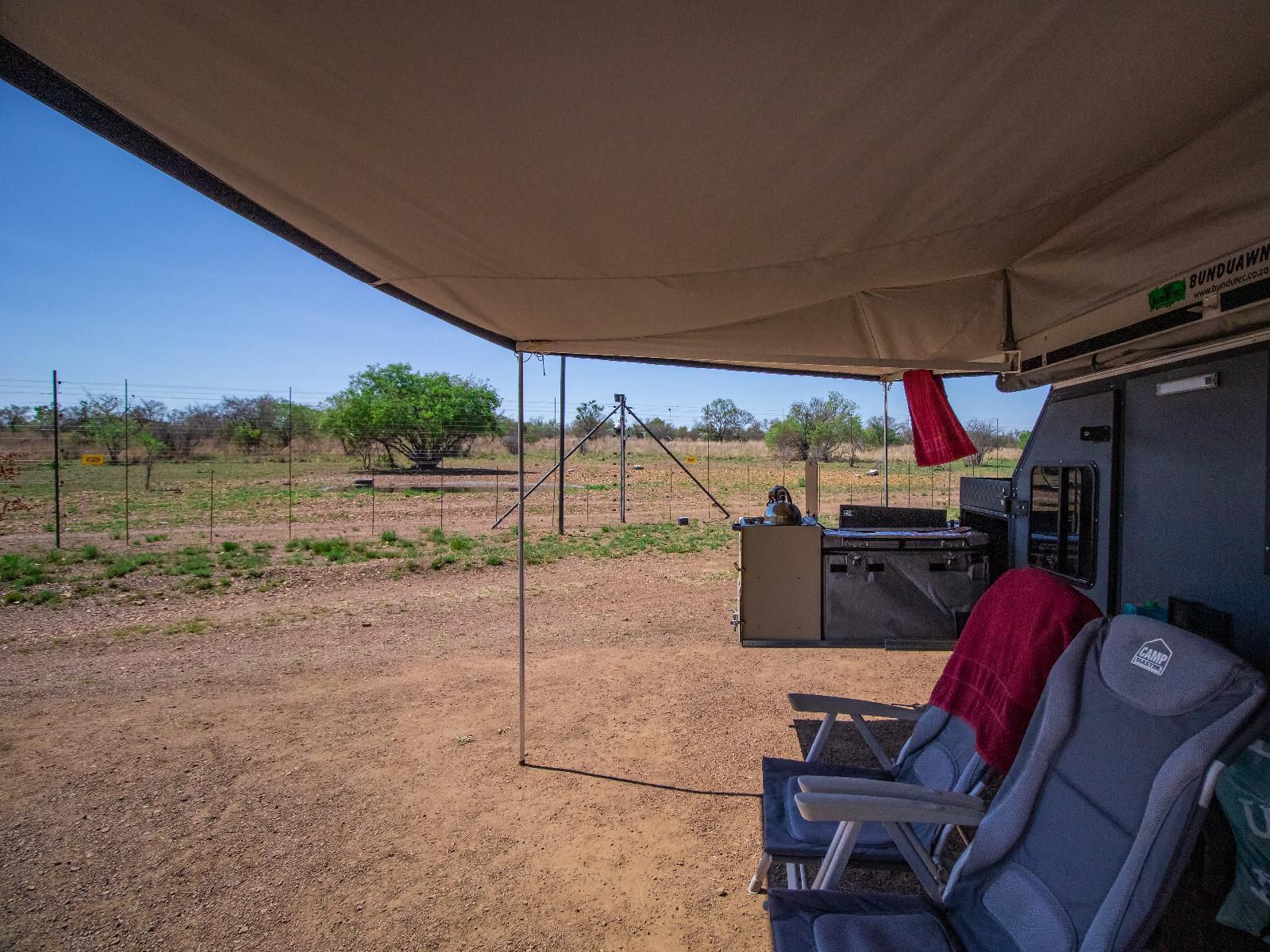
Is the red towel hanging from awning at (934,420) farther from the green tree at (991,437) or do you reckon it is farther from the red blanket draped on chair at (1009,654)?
the green tree at (991,437)

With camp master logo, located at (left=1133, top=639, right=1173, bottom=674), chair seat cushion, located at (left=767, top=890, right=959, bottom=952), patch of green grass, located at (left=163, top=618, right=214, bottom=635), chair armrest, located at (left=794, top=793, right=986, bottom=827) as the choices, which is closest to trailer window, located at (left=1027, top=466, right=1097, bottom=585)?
camp master logo, located at (left=1133, top=639, right=1173, bottom=674)

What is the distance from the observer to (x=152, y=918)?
2.42 m

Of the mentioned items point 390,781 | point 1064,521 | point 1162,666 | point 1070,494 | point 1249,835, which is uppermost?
point 1070,494

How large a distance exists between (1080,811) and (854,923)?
2.20ft

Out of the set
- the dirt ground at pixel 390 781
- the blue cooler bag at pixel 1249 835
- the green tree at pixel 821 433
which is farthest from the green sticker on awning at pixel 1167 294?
the green tree at pixel 821 433

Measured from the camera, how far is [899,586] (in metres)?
3.81

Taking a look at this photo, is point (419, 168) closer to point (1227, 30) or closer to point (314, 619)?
point (1227, 30)

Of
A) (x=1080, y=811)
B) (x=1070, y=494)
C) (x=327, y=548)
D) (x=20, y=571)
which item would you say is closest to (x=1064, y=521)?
(x=1070, y=494)

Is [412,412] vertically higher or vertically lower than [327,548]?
higher

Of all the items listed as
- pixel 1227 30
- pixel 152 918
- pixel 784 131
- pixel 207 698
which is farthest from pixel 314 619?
pixel 1227 30

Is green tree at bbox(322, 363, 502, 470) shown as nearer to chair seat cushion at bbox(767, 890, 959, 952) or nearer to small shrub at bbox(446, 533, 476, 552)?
small shrub at bbox(446, 533, 476, 552)

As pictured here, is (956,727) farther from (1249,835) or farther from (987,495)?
(987,495)

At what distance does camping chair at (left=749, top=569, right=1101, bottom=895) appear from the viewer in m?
2.16

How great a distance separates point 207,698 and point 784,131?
16.5 ft
